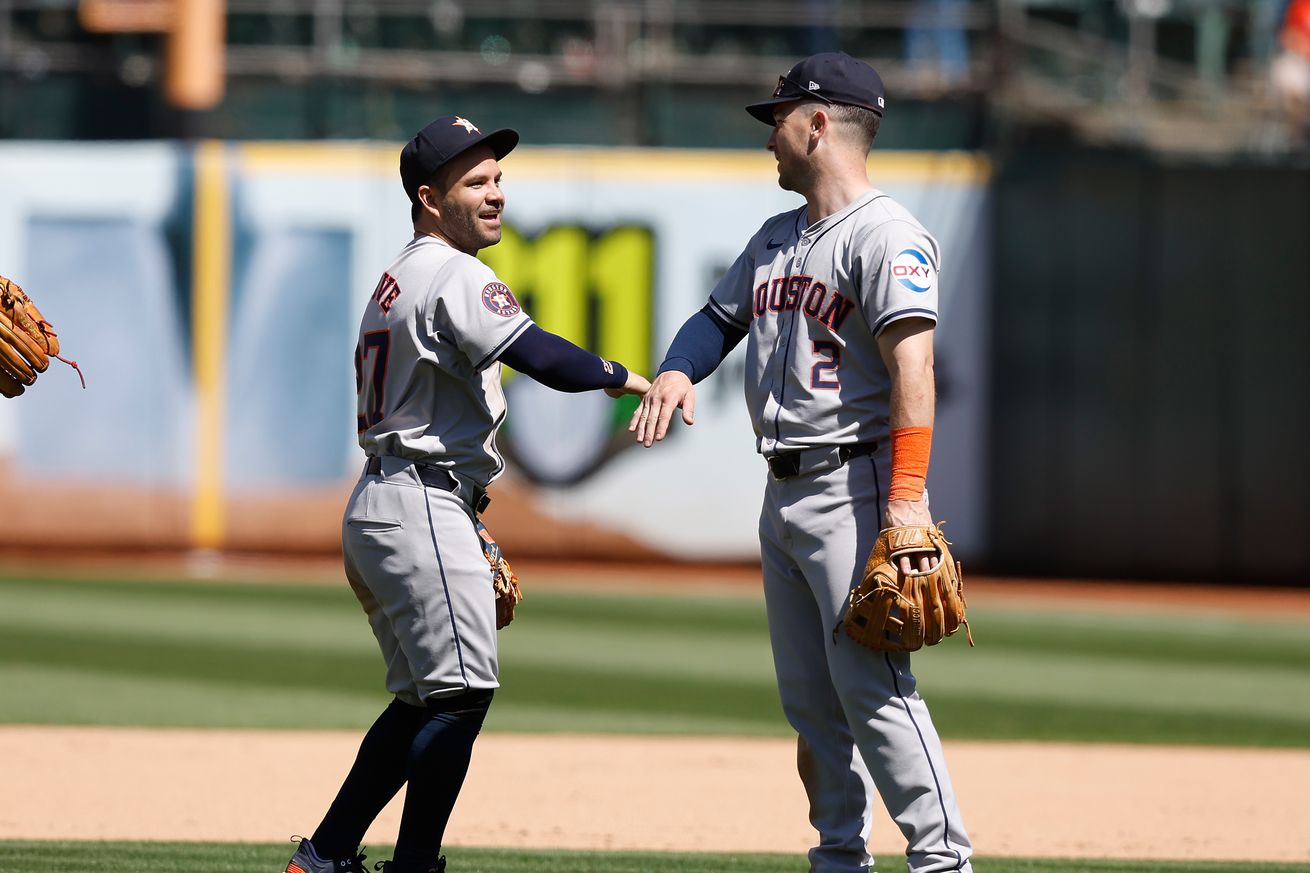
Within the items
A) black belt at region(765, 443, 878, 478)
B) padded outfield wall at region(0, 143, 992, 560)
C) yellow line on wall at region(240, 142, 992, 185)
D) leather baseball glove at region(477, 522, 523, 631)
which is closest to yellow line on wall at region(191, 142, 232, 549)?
padded outfield wall at region(0, 143, 992, 560)

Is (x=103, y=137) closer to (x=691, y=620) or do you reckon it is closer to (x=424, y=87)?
(x=424, y=87)

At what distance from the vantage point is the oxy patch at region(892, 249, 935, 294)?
3.90 metres

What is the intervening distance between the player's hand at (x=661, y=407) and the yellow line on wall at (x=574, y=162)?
9733 mm

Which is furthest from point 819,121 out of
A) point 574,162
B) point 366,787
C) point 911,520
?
point 574,162

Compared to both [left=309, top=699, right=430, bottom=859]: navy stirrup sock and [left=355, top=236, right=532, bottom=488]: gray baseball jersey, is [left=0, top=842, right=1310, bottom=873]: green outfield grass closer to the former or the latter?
[left=309, top=699, right=430, bottom=859]: navy stirrup sock

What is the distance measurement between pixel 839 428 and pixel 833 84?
2.51ft

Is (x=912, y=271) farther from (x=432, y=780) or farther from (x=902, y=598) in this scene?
(x=432, y=780)

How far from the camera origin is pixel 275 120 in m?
14.1

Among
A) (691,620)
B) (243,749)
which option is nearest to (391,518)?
(243,749)

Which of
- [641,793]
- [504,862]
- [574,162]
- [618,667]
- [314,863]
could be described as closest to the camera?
[314,863]

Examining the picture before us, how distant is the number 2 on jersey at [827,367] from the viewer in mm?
4031

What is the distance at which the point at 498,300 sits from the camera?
13.5ft

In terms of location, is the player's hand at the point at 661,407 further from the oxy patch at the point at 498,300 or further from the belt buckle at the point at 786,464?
the oxy patch at the point at 498,300

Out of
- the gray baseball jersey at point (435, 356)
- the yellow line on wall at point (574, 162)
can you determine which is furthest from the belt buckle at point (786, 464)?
the yellow line on wall at point (574, 162)
